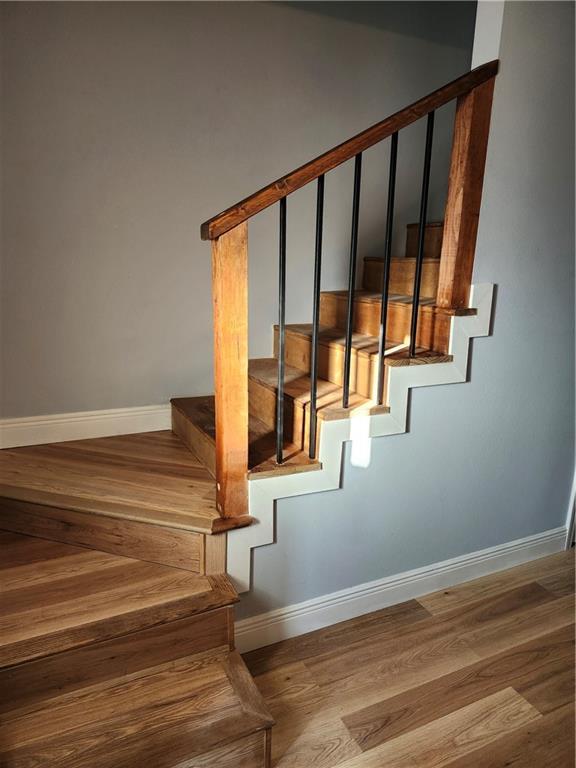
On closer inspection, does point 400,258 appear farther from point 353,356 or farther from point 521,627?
point 521,627

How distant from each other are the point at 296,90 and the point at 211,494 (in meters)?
1.96

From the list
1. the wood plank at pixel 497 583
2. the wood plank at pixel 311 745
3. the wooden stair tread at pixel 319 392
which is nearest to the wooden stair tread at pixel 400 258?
the wooden stair tread at pixel 319 392

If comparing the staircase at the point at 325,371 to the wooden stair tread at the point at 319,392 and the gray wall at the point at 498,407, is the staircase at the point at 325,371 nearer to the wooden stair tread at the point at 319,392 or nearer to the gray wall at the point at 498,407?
the wooden stair tread at the point at 319,392

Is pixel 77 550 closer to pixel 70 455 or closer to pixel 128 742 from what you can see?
pixel 70 455

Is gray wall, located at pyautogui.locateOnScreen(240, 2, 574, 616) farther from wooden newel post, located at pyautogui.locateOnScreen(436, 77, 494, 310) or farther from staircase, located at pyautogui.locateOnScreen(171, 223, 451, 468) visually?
staircase, located at pyautogui.locateOnScreen(171, 223, 451, 468)

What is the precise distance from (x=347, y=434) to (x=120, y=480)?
2.85ft

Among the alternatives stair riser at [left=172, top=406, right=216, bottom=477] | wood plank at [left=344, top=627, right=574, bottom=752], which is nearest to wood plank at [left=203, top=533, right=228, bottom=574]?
stair riser at [left=172, top=406, right=216, bottom=477]

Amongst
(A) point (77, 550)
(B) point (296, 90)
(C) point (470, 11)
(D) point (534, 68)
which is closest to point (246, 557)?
(A) point (77, 550)

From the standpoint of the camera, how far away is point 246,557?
1812 millimetres

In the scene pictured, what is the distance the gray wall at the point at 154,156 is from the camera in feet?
Result: 7.20

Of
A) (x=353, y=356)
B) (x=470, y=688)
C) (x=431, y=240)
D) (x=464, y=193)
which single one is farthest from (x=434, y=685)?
(x=431, y=240)

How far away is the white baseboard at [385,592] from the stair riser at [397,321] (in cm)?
94

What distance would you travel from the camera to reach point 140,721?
1.44 meters

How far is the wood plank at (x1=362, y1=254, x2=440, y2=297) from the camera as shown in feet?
7.88
